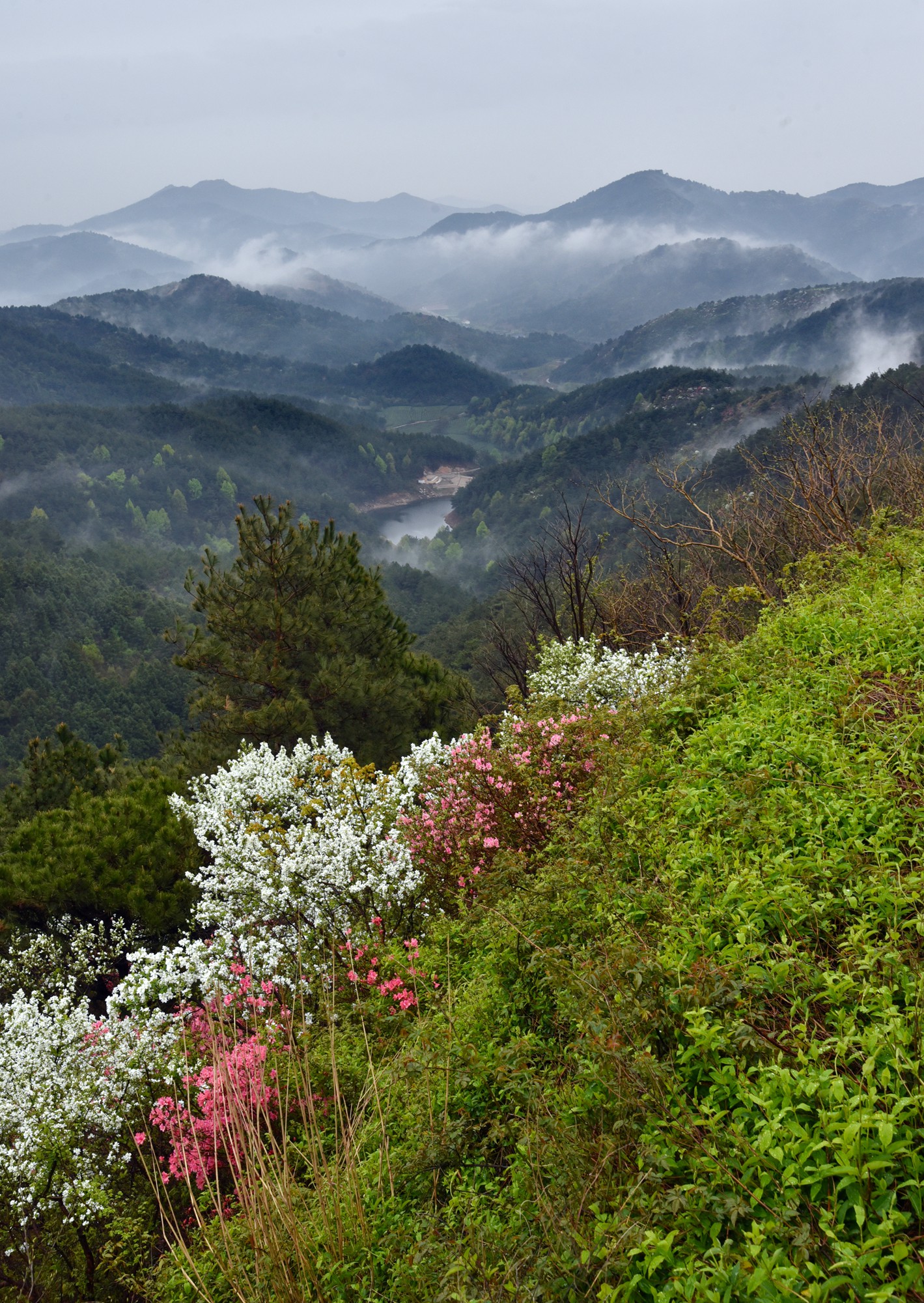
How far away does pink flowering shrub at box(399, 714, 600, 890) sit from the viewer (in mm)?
6953

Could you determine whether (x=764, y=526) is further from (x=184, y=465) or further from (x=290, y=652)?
(x=184, y=465)

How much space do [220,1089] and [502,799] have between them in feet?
11.2

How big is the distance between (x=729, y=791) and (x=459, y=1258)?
2.72 m

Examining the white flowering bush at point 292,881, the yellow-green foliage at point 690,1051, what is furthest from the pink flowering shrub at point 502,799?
the yellow-green foliage at point 690,1051

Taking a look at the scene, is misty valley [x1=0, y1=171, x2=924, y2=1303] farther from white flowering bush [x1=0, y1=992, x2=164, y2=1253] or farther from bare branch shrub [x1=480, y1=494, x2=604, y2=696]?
bare branch shrub [x1=480, y1=494, x2=604, y2=696]

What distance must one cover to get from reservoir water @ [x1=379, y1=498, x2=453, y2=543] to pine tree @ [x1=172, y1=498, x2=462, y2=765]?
148m

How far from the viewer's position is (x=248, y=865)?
8766 mm

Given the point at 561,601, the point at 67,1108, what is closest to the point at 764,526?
the point at 561,601

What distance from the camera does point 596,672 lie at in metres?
12.0

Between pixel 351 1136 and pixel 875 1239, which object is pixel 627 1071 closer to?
pixel 875 1239

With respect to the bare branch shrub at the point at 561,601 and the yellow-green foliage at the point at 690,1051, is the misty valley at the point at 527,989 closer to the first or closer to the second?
the yellow-green foliage at the point at 690,1051

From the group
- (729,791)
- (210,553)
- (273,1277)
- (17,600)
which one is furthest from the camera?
(17,600)

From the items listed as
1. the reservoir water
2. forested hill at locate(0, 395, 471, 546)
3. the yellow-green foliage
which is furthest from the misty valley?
the reservoir water

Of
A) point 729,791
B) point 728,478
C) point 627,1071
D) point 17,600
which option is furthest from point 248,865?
point 17,600
